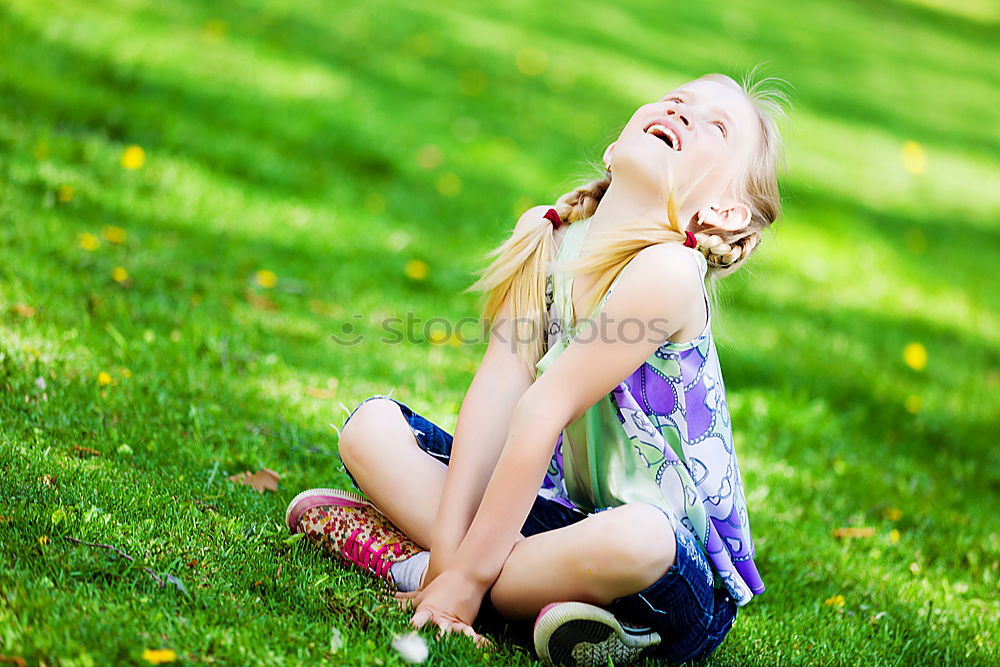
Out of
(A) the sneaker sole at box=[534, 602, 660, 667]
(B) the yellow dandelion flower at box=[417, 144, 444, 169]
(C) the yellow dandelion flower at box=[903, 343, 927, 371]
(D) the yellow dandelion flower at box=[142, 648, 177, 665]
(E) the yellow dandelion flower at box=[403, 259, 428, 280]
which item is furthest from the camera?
(B) the yellow dandelion flower at box=[417, 144, 444, 169]

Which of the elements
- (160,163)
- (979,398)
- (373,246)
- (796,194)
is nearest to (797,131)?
(796,194)

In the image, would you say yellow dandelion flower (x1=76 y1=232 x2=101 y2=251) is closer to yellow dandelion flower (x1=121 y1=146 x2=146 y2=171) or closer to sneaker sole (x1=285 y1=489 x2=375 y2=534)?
yellow dandelion flower (x1=121 y1=146 x2=146 y2=171)

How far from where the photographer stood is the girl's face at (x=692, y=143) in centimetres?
220

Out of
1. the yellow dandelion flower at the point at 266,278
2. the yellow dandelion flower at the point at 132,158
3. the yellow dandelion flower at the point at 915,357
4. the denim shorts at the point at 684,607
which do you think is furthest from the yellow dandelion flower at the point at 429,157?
the denim shorts at the point at 684,607

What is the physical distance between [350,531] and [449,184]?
11.1ft

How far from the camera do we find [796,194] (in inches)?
253

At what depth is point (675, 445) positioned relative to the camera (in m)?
2.20

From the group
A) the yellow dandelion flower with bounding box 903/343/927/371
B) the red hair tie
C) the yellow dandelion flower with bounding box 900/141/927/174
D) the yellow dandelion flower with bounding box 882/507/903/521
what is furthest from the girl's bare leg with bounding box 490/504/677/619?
the yellow dandelion flower with bounding box 900/141/927/174

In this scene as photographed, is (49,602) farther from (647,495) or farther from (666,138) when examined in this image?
(666,138)

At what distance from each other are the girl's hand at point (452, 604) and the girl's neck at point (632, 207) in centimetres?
79

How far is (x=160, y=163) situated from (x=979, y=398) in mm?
3684

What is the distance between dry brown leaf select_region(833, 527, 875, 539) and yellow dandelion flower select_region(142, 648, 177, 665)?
80.4 inches

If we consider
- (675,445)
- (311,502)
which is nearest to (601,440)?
(675,445)

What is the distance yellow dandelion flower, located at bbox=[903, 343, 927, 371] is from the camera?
4637 millimetres
